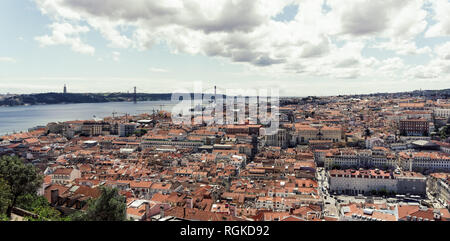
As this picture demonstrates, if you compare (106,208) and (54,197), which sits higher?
(106,208)

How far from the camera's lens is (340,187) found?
15477 millimetres

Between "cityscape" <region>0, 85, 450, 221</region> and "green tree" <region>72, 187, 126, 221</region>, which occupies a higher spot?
"green tree" <region>72, 187, 126, 221</region>

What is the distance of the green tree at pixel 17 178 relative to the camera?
548cm

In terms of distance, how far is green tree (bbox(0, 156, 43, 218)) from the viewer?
548 cm

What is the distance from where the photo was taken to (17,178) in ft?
18.2

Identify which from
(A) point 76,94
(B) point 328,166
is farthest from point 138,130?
(A) point 76,94

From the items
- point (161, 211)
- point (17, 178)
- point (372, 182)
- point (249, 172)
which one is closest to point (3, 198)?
point (17, 178)

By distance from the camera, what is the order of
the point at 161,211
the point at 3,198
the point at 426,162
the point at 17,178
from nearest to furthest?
the point at 3,198, the point at 17,178, the point at 161,211, the point at 426,162

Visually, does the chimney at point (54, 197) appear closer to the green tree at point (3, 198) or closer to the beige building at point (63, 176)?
the green tree at point (3, 198)

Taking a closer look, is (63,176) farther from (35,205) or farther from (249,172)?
(249,172)

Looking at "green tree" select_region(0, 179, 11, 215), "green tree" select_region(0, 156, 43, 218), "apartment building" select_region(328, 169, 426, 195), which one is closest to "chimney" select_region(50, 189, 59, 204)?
"green tree" select_region(0, 156, 43, 218)

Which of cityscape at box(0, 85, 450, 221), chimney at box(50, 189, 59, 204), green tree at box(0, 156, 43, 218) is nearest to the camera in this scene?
green tree at box(0, 156, 43, 218)

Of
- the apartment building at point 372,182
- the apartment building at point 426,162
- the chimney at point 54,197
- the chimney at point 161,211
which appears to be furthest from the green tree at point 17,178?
the apartment building at point 426,162

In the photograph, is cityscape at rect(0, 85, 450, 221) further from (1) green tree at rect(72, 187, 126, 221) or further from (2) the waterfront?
(2) the waterfront
